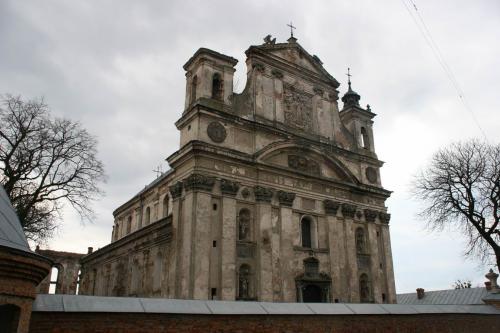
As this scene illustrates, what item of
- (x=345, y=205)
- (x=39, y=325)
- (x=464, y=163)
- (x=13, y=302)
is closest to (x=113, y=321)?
(x=39, y=325)

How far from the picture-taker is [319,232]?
21047 mm

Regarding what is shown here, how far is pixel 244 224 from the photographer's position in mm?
19000

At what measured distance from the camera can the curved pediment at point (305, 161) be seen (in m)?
20.7

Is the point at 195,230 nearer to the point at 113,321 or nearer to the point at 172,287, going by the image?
the point at 172,287

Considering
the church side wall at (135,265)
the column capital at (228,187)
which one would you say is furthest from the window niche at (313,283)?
the church side wall at (135,265)

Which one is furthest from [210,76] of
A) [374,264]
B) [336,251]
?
[374,264]

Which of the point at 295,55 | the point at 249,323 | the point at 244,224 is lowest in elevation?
the point at 249,323

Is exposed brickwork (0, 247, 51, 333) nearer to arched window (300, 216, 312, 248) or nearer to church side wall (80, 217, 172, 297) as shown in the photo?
church side wall (80, 217, 172, 297)

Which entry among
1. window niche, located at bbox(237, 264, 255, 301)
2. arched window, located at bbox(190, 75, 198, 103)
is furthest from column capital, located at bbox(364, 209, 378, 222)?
arched window, located at bbox(190, 75, 198, 103)

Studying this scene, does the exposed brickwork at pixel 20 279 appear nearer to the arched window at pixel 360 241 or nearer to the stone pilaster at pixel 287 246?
the stone pilaster at pixel 287 246

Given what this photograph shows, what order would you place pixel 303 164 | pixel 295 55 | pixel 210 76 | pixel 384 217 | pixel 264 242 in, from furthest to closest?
pixel 384 217, pixel 295 55, pixel 303 164, pixel 210 76, pixel 264 242

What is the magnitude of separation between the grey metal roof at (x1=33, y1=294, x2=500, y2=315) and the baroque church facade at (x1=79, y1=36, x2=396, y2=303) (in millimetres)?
6159

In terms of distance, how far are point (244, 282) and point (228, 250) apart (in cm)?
152

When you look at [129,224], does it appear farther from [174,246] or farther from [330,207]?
[330,207]
